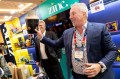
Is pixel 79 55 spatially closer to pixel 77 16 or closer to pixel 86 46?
pixel 86 46

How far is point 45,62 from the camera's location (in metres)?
4.07

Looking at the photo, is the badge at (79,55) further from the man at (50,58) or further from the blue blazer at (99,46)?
the man at (50,58)

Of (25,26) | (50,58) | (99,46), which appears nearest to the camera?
(99,46)

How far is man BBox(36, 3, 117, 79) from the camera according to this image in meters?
1.80

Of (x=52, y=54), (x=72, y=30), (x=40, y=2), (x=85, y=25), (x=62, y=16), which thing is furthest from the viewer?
(x=40, y=2)

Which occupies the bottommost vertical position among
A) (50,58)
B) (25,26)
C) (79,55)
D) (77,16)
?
(50,58)

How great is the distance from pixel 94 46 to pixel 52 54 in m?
2.13

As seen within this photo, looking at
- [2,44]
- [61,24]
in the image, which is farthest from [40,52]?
[2,44]

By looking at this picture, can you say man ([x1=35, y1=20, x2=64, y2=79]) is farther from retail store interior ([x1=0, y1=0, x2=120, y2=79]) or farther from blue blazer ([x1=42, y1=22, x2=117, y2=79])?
blue blazer ([x1=42, y1=22, x2=117, y2=79])

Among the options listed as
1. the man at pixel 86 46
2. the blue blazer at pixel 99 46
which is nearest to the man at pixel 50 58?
the man at pixel 86 46

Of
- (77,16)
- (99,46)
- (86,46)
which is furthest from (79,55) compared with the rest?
(77,16)

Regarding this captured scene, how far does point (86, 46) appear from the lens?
6.19 feet

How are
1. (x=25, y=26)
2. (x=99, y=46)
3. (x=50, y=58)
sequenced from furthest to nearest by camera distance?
(x=25, y=26), (x=50, y=58), (x=99, y=46)

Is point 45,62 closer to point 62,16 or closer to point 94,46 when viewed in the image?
point 62,16
